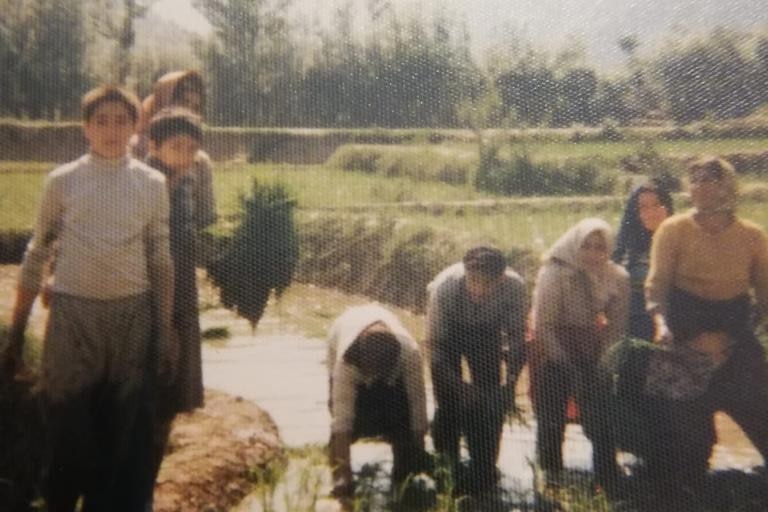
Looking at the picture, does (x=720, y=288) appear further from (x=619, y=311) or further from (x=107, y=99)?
(x=107, y=99)

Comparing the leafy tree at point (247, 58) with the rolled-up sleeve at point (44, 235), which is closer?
the rolled-up sleeve at point (44, 235)

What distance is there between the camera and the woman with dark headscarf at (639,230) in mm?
2408

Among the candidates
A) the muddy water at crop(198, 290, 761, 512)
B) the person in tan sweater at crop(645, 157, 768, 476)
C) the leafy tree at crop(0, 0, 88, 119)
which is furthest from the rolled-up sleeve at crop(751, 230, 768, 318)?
the leafy tree at crop(0, 0, 88, 119)

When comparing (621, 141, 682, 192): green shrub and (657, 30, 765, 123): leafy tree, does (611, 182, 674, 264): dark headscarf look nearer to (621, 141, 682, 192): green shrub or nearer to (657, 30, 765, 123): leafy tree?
(621, 141, 682, 192): green shrub

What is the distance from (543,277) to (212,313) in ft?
3.40

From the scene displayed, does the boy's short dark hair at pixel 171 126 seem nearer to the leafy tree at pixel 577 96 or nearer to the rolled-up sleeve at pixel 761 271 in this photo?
the leafy tree at pixel 577 96

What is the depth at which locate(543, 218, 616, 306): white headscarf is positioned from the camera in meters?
2.20

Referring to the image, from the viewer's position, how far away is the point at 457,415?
2166 millimetres

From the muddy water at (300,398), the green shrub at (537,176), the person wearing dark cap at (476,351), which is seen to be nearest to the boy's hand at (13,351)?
the muddy water at (300,398)

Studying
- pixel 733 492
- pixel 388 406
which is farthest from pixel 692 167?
pixel 388 406

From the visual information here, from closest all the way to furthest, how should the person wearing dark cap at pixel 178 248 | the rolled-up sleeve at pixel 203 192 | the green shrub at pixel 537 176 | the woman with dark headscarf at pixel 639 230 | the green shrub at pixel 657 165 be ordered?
the person wearing dark cap at pixel 178 248
the rolled-up sleeve at pixel 203 192
the woman with dark headscarf at pixel 639 230
the green shrub at pixel 657 165
the green shrub at pixel 537 176

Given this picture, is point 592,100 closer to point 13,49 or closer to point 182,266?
point 182,266

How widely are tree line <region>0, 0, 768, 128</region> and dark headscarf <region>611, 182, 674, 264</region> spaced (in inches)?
9.3

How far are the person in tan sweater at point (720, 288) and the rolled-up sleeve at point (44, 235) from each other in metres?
1.59
